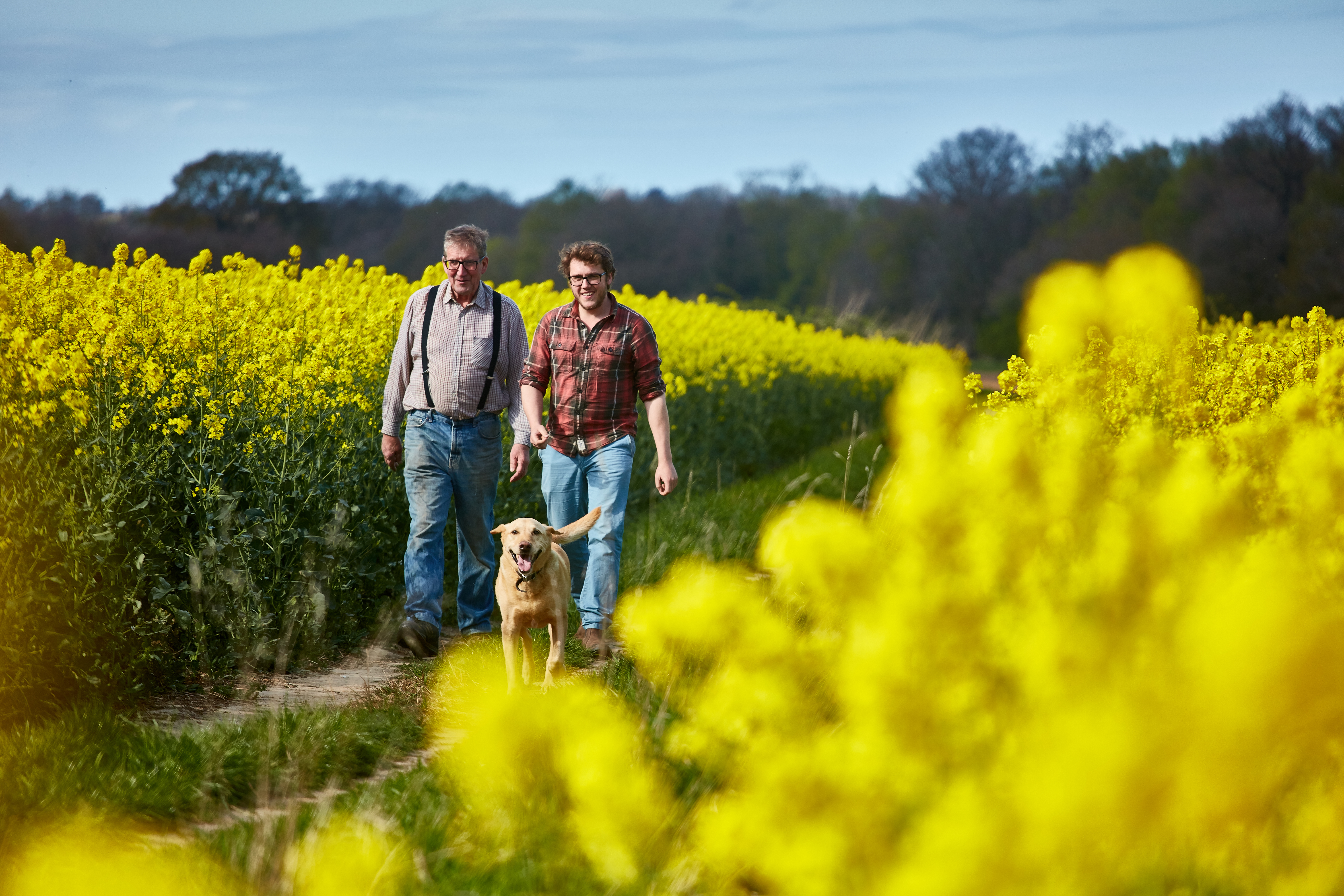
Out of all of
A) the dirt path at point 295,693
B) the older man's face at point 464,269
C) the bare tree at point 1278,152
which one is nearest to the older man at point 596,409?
the older man's face at point 464,269

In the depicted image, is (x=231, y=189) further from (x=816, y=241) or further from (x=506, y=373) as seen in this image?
(x=506, y=373)

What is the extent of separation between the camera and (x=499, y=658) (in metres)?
5.34

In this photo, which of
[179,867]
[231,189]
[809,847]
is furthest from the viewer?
[231,189]

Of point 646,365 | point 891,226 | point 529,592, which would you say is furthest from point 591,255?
point 891,226

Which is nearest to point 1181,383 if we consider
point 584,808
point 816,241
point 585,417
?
point 585,417

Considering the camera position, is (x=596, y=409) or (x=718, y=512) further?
(x=718, y=512)

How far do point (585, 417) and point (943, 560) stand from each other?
363 centimetres

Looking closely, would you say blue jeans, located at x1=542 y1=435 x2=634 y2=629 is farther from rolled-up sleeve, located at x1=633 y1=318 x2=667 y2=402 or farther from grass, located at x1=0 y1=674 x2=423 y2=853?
grass, located at x1=0 y1=674 x2=423 y2=853

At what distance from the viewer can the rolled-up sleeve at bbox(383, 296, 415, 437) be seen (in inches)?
230

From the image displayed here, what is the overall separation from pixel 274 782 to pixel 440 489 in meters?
2.12

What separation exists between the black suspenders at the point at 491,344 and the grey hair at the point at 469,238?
23 centimetres

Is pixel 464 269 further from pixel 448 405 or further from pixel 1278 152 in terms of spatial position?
pixel 1278 152

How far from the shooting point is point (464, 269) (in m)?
5.67

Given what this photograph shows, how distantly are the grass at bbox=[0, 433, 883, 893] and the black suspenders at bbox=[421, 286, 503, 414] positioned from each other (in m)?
1.42
